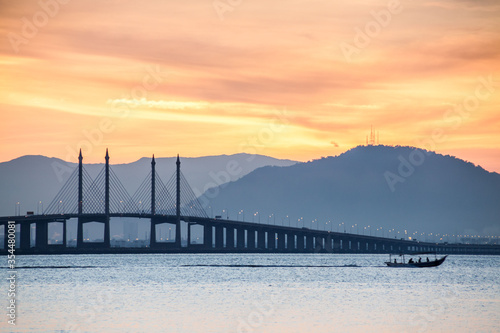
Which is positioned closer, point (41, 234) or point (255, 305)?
point (255, 305)

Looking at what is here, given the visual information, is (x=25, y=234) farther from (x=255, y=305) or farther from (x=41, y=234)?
(x=255, y=305)

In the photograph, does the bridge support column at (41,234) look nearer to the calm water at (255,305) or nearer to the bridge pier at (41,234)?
the bridge pier at (41,234)

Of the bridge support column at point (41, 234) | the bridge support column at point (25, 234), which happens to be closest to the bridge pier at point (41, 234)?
the bridge support column at point (41, 234)

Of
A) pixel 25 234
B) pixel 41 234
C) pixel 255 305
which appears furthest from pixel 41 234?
pixel 255 305

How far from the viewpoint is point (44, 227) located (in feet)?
647

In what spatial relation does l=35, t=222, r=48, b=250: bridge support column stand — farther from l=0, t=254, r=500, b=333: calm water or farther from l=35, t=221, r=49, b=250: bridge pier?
l=0, t=254, r=500, b=333: calm water

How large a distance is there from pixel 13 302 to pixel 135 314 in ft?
41.5

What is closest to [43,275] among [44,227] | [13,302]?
[13,302]

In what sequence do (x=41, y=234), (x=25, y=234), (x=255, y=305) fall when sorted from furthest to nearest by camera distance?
(x=41, y=234)
(x=25, y=234)
(x=255, y=305)

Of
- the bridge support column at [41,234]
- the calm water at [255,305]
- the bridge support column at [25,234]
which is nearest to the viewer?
the calm water at [255,305]

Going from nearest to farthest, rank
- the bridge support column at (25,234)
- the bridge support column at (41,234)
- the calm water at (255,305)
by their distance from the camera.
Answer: the calm water at (255,305) < the bridge support column at (25,234) < the bridge support column at (41,234)

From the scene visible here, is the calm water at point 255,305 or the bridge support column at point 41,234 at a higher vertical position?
the bridge support column at point 41,234

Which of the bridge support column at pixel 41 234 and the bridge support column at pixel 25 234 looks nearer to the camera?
the bridge support column at pixel 25 234

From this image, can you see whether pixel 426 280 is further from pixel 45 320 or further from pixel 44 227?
pixel 44 227
